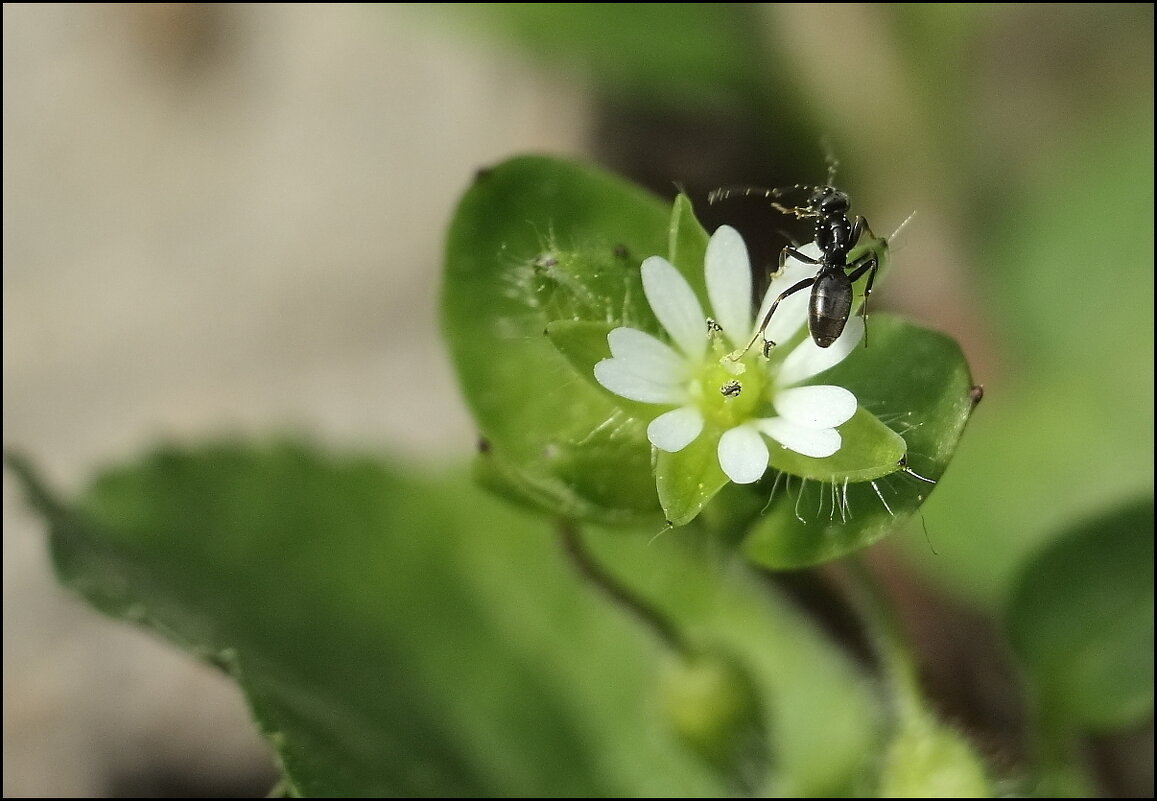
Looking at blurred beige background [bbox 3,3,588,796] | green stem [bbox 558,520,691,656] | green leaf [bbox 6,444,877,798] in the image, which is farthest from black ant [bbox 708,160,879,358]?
blurred beige background [bbox 3,3,588,796]

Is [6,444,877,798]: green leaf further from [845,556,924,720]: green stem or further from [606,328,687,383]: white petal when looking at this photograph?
[606,328,687,383]: white petal

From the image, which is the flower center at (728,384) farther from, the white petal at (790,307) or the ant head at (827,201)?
the ant head at (827,201)

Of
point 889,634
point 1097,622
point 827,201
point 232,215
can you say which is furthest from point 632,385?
point 232,215

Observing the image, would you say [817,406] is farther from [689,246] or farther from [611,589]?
[611,589]

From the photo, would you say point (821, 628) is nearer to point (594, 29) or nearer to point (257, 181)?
point (594, 29)

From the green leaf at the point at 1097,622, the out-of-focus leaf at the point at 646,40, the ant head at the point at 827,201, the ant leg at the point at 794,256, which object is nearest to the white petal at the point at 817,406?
the ant leg at the point at 794,256

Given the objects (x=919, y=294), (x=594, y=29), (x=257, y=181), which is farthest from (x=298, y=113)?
(x=919, y=294)
